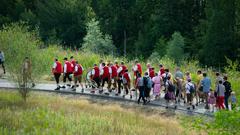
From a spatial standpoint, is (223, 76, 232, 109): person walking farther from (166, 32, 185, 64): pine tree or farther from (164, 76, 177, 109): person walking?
(166, 32, 185, 64): pine tree

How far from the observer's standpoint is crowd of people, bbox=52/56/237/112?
20977 millimetres

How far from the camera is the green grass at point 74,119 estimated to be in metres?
17.3

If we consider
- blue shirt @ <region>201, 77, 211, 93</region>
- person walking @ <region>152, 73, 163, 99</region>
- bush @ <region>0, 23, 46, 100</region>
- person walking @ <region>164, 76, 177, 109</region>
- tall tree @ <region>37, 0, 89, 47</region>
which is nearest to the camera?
blue shirt @ <region>201, 77, 211, 93</region>

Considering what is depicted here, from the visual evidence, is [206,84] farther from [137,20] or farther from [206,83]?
[137,20]

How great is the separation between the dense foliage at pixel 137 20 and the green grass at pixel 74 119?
37.7 meters

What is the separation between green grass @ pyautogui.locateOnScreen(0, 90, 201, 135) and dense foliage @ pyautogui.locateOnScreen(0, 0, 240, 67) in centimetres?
3768

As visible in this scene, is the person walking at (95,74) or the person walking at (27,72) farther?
the person walking at (95,74)

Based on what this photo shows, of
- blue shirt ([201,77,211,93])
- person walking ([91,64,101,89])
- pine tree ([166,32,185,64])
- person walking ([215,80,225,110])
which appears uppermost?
pine tree ([166,32,185,64])

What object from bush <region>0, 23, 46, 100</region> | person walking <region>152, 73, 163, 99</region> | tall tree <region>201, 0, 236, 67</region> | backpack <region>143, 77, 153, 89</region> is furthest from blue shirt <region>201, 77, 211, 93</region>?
tall tree <region>201, 0, 236, 67</region>

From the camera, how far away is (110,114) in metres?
21.1

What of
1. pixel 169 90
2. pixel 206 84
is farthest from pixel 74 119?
pixel 206 84

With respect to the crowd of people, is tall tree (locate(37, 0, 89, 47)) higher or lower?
higher

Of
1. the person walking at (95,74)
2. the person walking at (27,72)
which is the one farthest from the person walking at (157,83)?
the person walking at (27,72)

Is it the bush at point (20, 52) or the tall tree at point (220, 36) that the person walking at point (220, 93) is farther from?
the tall tree at point (220, 36)
